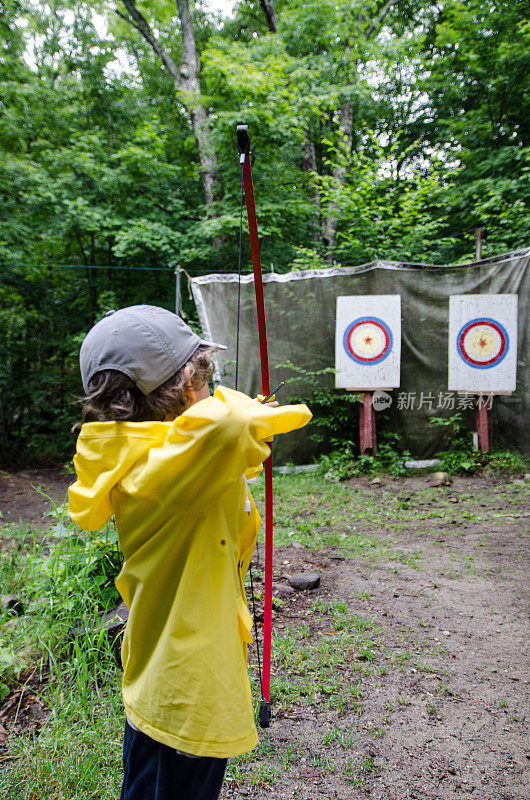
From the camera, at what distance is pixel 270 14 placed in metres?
8.71

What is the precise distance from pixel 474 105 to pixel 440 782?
9.72 metres

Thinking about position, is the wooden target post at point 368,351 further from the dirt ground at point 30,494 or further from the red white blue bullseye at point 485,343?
the dirt ground at point 30,494

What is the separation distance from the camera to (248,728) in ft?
2.84

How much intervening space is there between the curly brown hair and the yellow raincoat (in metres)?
0.05

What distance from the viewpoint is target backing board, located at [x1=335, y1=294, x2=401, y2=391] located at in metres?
5.18

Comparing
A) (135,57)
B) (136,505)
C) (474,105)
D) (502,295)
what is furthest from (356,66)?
(136,505)

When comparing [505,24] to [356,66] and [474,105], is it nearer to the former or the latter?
[474,105]

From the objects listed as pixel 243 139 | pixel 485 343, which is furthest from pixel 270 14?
pixel 243 139

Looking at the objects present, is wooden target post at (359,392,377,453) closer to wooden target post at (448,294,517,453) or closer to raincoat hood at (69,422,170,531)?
wooden target post at (448,294,517,453)

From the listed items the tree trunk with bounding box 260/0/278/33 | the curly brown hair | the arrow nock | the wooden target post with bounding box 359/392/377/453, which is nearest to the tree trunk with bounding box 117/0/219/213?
the tree trunk with bounding box 260/0/278/33

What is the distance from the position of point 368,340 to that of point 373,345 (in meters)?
0.08

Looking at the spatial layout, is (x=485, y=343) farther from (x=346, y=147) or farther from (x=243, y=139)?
(x=243, y=139)

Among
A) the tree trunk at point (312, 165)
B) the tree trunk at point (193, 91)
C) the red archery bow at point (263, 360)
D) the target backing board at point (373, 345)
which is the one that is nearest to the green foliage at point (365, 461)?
the target backing board at point (373, 345)

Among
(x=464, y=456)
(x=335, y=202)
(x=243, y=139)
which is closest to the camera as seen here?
(x=243, y=139)
